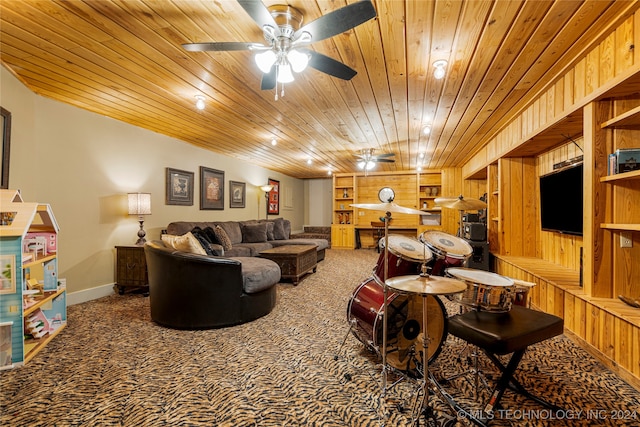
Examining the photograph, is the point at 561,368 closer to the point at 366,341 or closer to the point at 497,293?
the point at 497,293

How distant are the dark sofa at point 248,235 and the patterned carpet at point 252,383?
72.3 inches

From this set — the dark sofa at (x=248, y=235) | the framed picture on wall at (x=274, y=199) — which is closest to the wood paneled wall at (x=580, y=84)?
the dark sofa at (x=248, y=235)

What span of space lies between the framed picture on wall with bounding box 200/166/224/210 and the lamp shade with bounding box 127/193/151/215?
1.41 meters

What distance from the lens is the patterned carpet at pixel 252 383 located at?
1494 millimetres

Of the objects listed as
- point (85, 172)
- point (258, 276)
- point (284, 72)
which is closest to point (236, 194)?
point (85, 172)

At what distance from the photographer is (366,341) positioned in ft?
6.71

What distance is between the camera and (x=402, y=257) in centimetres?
180

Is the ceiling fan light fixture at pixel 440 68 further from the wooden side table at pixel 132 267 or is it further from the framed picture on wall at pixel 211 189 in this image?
the framed picture on wall at pixel 211 189

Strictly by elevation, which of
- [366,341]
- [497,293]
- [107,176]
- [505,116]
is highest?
[505,116]

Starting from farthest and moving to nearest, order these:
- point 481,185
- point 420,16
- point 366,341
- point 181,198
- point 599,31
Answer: point 481,185
point 181,198
point 366,341
point 599,31
point 420,16

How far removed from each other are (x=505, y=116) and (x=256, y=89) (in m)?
3.04

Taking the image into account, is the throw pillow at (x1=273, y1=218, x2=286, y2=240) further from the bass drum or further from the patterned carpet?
the bass drum

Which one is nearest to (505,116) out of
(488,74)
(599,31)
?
(488,74)

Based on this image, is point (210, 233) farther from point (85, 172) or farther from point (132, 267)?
point (85, 172)
